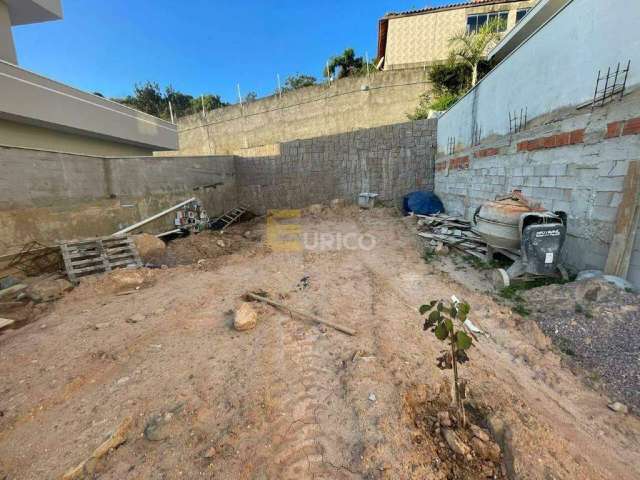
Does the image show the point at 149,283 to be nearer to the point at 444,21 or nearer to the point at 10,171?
the point at 10,171

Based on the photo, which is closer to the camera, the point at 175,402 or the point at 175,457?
the point at 175,457

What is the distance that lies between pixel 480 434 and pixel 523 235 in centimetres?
259

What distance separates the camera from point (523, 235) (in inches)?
128

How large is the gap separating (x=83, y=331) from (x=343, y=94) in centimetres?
1392

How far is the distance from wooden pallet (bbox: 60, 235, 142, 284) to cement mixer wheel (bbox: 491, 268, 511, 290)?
6018 millimetres

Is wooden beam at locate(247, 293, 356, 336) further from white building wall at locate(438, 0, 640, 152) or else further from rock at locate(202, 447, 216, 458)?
white building wall at locate(438, 0, 640, 152)

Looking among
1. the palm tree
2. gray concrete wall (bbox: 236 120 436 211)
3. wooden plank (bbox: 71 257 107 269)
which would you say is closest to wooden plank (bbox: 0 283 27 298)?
wooden plank (bbox: 71 257 107 269)

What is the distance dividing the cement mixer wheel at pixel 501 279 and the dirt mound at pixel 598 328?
44 cm

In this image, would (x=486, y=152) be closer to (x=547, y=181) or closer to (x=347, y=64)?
(x=547, y=181)

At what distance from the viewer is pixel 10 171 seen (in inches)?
172

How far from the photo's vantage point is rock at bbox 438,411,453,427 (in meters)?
1.66

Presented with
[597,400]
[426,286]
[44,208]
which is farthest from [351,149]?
[597,400]

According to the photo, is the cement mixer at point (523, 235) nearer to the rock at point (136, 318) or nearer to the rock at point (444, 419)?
the rock at point (444, 419)

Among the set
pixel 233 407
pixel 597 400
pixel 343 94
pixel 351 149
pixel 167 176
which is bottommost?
pixel 597 400
